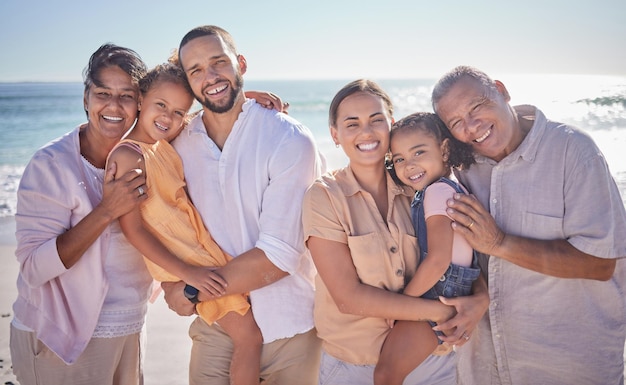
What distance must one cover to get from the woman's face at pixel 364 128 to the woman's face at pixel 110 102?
4.44 feet

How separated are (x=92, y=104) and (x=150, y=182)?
0.63 meters

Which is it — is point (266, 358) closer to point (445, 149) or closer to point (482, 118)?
Answer: point (445, 149)

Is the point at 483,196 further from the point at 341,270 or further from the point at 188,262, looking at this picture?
the point at 188,262

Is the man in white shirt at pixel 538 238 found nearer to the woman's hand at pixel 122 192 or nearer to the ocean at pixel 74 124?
the woman's hand at pixel 122 192

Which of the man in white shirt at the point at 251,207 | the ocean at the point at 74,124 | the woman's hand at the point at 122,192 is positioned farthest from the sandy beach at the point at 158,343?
the ocean at the point at 74,124

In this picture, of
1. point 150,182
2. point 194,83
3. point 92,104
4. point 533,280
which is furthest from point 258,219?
point 533,280

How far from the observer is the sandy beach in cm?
447

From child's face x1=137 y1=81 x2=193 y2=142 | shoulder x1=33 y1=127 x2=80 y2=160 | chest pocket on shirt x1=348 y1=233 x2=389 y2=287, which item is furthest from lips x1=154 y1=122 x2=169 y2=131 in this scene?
chest pocket on shirt x1=348 y1=233 x2=389 y2=287

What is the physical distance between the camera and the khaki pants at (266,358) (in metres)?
3.07

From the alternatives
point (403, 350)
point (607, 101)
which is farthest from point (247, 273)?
point (607, 101)

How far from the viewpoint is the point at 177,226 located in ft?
9.80

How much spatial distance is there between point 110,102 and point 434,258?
2092 millimetres

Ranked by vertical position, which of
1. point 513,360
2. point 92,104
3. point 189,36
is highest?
point 189,36

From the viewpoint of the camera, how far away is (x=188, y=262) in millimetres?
3021
